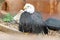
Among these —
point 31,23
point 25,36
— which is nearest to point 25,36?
point 25,36

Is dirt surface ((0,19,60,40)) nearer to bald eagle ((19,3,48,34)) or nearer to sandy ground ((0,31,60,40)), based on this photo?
sandy ground ((0,31,60,40))

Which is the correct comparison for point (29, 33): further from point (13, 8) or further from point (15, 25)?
point (13, 8)

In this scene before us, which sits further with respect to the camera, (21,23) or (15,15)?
(15,15)

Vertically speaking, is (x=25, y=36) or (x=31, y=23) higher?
(x=31, y=23)

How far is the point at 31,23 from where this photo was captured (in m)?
5.52

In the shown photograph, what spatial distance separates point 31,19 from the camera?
18.3 ft

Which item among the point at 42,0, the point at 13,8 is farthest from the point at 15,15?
the point at 42,0

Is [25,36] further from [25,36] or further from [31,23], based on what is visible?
[31,23]

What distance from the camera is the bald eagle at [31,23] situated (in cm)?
549

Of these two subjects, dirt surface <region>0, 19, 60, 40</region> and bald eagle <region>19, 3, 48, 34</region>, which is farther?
bald eagle <region>19, 3, 48, 34</region>

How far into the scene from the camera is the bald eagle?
5489 millimetres

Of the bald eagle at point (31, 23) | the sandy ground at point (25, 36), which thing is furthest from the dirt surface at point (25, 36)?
the bald eagle at point (31, 23)

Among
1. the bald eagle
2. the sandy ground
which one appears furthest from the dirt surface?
the bald eagle

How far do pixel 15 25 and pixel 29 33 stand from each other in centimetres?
74
